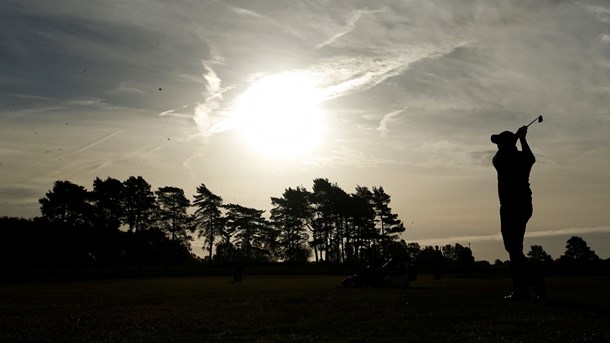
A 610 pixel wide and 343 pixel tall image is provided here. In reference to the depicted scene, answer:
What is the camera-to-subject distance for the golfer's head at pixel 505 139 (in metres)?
18.6

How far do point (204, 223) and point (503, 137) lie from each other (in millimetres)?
115011

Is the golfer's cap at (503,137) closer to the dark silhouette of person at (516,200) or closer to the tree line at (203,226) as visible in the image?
the dark silhouette of person at (516,200)

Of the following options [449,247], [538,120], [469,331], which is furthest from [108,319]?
[449,247]

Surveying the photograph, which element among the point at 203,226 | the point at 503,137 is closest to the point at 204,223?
the point at 203,226

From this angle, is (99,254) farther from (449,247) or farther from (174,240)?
(449,247)

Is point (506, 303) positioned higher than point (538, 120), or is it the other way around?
point (538, 120)

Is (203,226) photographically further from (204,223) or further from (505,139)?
(505,139)

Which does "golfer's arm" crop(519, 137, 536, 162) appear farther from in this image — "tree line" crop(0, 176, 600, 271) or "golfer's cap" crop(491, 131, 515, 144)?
"tree line" crop(0, 176, 600, 271)

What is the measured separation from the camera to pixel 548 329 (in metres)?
11.2

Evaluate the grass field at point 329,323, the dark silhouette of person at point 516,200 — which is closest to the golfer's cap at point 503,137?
the dark silhouette of person at point 516,200

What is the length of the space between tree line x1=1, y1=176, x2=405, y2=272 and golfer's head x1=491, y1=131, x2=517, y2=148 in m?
88.9

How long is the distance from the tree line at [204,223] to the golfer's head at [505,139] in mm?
88879

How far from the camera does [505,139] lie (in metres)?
18.7

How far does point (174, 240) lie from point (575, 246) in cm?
9809
